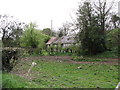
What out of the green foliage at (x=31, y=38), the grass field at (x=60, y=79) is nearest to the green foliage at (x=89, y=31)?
the green foliage at (x=31, y=38)

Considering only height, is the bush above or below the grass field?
above

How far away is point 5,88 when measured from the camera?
13.9 feet

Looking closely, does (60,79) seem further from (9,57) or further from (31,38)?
(31,38)

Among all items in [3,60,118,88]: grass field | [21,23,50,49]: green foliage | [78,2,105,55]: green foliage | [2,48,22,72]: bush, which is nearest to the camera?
[3,60,118,88]: grass field

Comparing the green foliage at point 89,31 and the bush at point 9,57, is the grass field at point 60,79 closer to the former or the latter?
the bush at point 9,57

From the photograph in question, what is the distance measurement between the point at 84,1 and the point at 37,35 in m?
12.6

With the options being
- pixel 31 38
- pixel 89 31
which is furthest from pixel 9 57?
pixel 31 38

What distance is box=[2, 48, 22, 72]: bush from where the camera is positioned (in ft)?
21.1

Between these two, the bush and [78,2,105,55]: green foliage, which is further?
[78,2,105,55]: green foliage

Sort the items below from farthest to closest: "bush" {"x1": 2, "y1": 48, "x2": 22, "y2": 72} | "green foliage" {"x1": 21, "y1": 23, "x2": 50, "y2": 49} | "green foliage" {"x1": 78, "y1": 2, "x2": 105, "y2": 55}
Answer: "green foliage" {"x1": 21, "y1": 23, "x2": 50, "y2": 49} < "green foliage" {"x1": 78, "y1": 2, "x2": 105, "y2": 55} < "bush" {"x1": 2, "y1": 48, "x2": 22, "y2": 72}

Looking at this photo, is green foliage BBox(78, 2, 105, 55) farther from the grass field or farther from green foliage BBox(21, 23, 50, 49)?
the grass field

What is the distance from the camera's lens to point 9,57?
Result: 21.6 ft

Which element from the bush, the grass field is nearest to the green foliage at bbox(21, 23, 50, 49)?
the grass field

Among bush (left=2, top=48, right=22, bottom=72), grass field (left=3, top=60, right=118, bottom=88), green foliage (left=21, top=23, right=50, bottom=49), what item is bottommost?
grass field (left=3, top=60, right=118, bottom=88)
